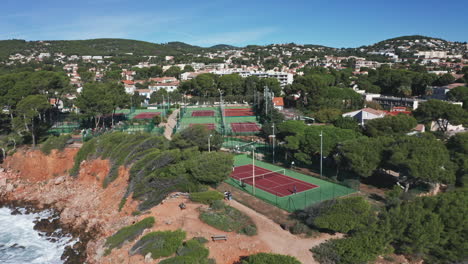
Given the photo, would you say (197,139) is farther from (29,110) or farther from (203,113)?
(203,113)

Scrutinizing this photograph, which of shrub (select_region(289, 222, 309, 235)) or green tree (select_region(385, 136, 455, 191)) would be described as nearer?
Result: shrub (select_region(289, 222, 309, 235))

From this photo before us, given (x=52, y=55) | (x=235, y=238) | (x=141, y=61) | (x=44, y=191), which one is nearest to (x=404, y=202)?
(x=235, y=238)

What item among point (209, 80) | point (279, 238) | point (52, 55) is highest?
point (52, 55)

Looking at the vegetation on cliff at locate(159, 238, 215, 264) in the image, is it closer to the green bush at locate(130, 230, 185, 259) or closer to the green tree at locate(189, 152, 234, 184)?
the green bush at locate(130, 230, 185, 259)

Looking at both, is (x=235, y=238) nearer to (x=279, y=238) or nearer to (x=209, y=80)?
(x=279, y=238)

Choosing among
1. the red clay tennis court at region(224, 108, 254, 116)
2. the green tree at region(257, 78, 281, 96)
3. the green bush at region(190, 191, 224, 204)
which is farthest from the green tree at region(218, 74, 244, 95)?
the green bush at region(190, 191, 224, 204)

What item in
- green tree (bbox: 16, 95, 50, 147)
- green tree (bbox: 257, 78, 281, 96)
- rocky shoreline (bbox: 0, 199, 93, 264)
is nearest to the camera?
rocky shoreline (bbox: 0, 199, 93, 264)
